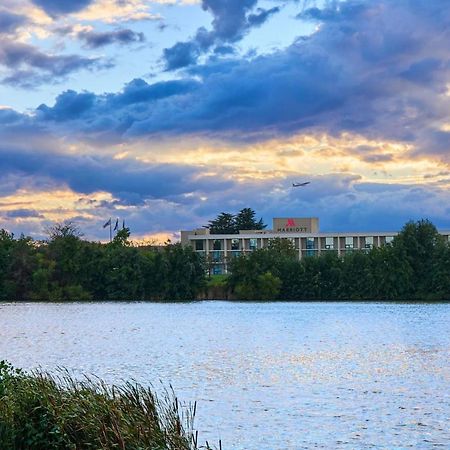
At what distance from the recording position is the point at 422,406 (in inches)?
1383

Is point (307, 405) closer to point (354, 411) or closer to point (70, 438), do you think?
point (354, 411)

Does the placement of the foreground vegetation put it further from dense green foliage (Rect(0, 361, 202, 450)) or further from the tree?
dense green foliage (Rect(0, 361, 202, 450))

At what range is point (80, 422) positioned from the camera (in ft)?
63.6

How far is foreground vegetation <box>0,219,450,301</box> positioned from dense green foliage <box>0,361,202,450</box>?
4864 inches

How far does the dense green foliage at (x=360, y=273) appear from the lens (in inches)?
5492

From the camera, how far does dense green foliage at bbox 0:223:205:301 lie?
15112 centimetres

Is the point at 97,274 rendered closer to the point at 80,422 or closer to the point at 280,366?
the point at 280,366

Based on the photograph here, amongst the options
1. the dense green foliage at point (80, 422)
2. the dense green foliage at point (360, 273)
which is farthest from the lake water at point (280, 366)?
the dense green foliage at point (360, 273)

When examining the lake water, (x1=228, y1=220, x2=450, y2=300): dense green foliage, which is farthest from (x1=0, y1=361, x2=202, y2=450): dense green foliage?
(x1=228, y1=220, x2=450, y2=300): dense green foliage

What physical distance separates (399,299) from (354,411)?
110821 mm

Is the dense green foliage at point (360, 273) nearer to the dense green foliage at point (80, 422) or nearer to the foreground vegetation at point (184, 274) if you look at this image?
the foreground vegetation at point (184, 274)

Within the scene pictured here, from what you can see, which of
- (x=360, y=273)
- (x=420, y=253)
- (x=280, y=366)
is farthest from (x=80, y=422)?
(x=360, y=273)

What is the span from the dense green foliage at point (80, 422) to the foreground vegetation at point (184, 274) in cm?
12355

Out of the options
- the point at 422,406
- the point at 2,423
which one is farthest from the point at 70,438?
the point at 422,406
